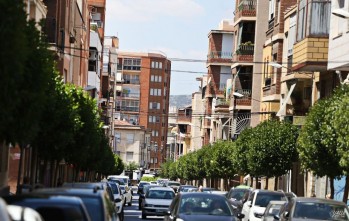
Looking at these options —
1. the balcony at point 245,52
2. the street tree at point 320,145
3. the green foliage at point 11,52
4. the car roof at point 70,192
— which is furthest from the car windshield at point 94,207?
the balcony at point 245,52

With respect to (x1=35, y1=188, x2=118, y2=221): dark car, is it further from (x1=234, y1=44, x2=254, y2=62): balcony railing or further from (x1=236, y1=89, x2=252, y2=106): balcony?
(x1=234, y1=44, x2=254, y2=62): balcony railing

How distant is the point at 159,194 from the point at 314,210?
25.4 metres

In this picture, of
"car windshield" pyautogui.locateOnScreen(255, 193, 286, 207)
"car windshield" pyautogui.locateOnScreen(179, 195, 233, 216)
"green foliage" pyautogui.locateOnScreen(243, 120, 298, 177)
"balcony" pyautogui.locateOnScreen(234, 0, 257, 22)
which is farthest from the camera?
"balcony" pyautogui.locateOnScreen(234, 0, 257, 22)

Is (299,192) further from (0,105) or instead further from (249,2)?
(0,105)

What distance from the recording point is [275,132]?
54281 mm

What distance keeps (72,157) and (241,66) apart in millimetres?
44308

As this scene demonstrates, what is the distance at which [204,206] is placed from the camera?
26141 millimetres

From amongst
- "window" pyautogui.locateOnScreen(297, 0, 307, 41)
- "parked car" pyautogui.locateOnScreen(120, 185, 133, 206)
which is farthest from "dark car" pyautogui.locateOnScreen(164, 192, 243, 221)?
"parked car" pyautogui.locateOnScreen(120, 185, 133, 206)

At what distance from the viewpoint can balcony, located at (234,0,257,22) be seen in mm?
91812

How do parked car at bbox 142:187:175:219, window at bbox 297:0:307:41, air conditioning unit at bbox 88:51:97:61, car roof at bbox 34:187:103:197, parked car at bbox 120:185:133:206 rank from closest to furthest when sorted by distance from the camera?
1. car roof at bbox 34:187:103:197
2. parked car at bbox 142:187:175:219
3. window at bbox 297:0:307:41
4. parked car at bbox 120:185:133:206
5. air conditioning unit at bbox 88:51:97:61

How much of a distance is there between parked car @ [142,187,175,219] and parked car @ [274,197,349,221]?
2304cm

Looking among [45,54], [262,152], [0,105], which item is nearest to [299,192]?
[262,152]

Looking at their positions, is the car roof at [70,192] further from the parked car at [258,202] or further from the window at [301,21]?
the window at [301,21]

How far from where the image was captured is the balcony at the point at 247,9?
91.8 metres
